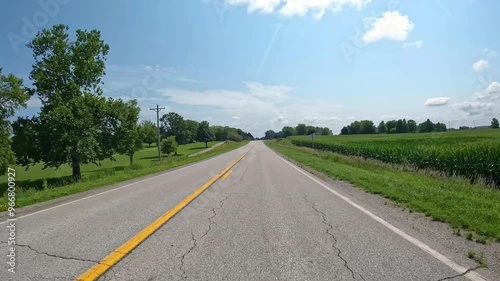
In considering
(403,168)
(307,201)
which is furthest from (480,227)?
(403,168)

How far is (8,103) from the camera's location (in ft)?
102

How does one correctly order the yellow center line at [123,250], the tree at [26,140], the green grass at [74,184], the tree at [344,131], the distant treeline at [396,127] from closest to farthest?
the yellow center line at [123,250] → the green grass at [74,184] → the tree at [26,140] → the distant treeline at [396,127] → the tree at [344,131]

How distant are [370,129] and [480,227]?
16312 centimetres

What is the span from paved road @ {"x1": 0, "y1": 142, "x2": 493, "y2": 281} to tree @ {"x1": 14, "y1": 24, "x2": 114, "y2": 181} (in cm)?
2194

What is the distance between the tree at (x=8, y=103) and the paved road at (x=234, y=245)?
27.3 meters

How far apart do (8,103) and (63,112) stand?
8523 mm

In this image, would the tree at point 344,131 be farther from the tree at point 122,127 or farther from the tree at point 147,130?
the tree at point 122,127

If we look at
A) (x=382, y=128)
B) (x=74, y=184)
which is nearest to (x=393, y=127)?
(x=382, y=128)

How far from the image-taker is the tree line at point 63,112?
27.4m

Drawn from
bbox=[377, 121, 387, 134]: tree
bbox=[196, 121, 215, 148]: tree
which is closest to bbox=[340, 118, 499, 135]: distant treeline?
bbox=[377, 121, 387, 134]: tree

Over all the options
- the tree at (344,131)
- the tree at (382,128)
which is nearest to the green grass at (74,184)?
the tree at (382,128)

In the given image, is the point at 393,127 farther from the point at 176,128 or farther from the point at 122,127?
the point at 122,127

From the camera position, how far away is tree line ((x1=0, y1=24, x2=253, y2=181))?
89.9 feet

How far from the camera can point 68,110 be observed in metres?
27.2
